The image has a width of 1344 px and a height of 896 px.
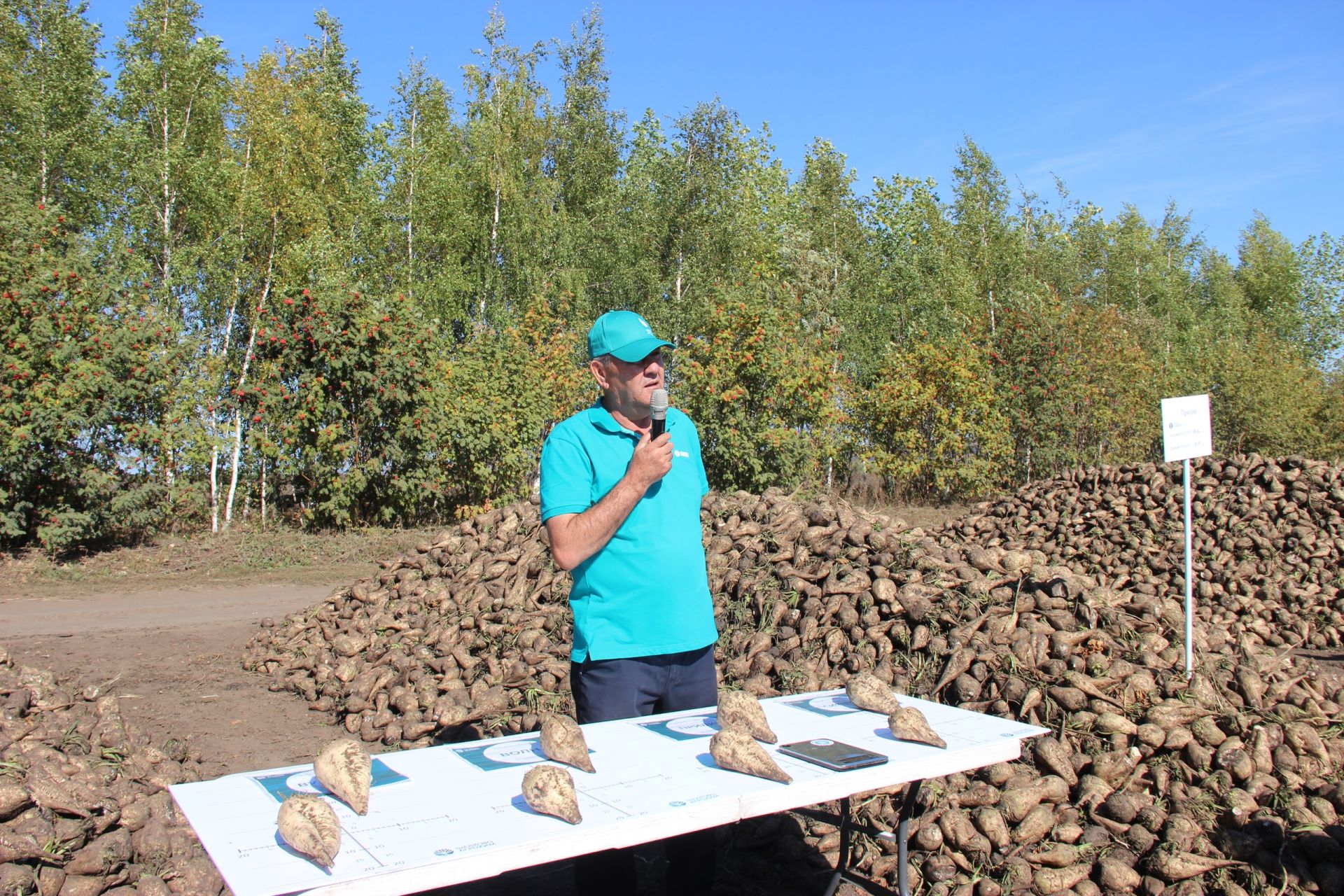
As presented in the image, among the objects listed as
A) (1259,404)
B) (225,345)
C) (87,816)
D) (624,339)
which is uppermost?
(225,345)

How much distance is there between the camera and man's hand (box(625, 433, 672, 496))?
2.72 metres

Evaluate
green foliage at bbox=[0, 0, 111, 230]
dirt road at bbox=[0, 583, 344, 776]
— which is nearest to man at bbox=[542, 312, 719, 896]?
dirt road at bbox=[0, 583, 344, 776]

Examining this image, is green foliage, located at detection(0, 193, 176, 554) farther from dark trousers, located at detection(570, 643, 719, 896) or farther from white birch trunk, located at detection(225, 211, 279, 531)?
dark trousers, located at detection(570, 643, 719, 896)

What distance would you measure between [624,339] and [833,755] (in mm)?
1364

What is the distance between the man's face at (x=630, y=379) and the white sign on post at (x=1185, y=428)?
406 cm

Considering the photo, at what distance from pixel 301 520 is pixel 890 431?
35.5ft

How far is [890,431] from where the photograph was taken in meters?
18.8

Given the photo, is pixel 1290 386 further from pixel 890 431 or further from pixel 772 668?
pixel 772 668

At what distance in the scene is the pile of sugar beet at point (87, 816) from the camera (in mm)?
3277

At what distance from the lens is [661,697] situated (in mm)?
3102

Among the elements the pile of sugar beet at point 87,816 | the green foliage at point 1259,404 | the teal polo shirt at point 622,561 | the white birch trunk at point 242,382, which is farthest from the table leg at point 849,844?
the green foliage at point 1259,404

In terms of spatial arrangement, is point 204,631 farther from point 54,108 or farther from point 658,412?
point 54,108

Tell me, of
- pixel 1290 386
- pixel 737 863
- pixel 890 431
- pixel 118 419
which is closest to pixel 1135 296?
pixel 1290 386

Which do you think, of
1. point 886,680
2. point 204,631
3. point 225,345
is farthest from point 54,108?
point 886,680
